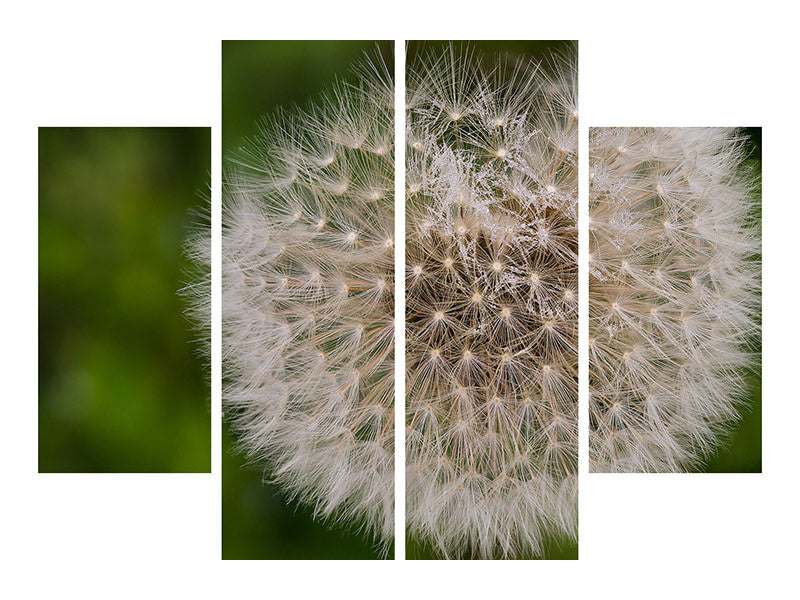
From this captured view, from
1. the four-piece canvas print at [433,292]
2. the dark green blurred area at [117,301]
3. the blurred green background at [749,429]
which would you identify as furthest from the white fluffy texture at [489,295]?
the dark green blurred area at [117,301]

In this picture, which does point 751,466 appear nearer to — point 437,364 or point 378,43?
point 437,364

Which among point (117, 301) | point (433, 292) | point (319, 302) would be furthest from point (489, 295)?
point (117, 301)

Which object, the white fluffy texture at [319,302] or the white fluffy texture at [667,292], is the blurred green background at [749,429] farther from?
the white fluffy texture at [319,302]

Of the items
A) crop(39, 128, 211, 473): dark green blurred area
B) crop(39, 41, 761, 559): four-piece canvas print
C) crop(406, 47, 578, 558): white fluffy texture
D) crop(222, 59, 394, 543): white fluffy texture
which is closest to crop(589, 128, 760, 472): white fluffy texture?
crop(39, 41, 761, 559): four-piece canvas print

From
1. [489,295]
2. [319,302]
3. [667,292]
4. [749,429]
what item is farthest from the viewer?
[749,429]

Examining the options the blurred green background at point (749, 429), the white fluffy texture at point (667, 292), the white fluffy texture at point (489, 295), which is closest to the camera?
the white fluffy texture at point (489, 295)

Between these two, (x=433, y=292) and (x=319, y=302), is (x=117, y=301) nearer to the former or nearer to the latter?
(x=319, y=302)
